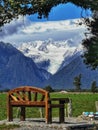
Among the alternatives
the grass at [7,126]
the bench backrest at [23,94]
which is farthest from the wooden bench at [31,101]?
the grass at [7,126]

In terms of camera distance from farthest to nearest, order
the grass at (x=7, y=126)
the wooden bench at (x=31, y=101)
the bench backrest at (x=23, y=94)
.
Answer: the bench backrest at (x=23, y=94), the wooden bench at (x=31, y=101), the grass at (x=7, y=126)

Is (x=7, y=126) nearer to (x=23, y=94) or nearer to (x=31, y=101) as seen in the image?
(x=31, y=101)

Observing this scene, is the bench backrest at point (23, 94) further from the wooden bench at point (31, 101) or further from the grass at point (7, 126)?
the grass at point (7, 126)

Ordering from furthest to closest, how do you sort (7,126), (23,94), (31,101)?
(23,94)
(31,101)
(7,126)

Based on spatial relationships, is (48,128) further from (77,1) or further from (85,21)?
(85,21)

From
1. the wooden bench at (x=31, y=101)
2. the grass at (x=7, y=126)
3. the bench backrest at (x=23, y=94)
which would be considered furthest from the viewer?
the bench backrest at (x=23, y=94)

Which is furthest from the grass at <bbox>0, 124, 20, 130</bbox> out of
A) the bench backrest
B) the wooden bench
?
the bench backrest

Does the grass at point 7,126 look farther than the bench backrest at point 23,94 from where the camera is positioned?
No

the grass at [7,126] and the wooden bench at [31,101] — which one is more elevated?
the wooden bench at [31,101]

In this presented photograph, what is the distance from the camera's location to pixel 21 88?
25672 millimetres

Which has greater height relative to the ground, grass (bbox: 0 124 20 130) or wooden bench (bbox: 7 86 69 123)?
wooden bench (bbox: 7 86 69 123)

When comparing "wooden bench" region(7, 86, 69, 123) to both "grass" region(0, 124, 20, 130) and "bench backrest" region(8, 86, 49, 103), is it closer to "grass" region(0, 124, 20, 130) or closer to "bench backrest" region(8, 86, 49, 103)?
"bench backrest" region(8, 86, 49, 103)

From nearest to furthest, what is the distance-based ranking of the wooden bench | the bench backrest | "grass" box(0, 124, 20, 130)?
"grass" box(0, 124, 20, 130) → the wooden bench → the bench backrest

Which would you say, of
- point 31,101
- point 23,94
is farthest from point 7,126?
point 23,94
